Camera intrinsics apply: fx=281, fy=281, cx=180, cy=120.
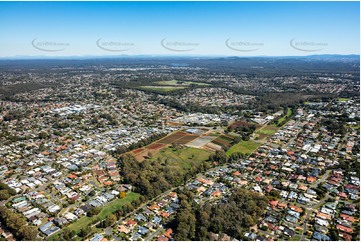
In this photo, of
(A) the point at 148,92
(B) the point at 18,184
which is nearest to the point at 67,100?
(A) the point at 148,92

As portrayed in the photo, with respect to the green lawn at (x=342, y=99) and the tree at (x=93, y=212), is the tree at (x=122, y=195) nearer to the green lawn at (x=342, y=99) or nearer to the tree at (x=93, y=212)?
the tree at (x=93, y=212)

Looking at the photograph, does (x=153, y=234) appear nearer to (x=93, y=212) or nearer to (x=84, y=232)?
(x=84, y=232)

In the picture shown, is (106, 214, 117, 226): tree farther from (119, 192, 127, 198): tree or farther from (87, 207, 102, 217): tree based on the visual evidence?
(119, 192, 127, 198): tree

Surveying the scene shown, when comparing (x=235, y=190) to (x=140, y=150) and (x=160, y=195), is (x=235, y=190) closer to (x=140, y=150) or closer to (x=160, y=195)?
(x=160, y=195)

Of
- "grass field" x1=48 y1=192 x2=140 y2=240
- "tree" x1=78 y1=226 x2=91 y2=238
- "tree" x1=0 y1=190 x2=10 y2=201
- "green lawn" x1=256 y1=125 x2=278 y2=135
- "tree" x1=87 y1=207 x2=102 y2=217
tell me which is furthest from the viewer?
"green lawn" x1=256 y1=125 x2=278 y2=135

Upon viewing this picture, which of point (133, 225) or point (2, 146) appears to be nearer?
point (133, 225)

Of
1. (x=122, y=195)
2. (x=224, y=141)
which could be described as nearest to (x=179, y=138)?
(x=224, y=141)

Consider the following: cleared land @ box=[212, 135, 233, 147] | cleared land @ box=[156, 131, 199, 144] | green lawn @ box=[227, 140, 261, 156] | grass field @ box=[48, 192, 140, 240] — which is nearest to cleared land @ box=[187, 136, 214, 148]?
cleared land @ box=[156, 131, 199, 144]
